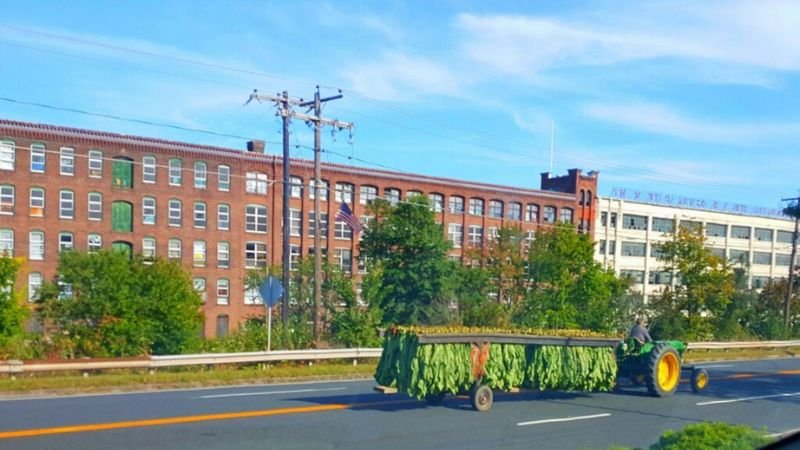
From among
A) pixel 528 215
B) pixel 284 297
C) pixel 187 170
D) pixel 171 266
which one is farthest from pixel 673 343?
pixel 528 215

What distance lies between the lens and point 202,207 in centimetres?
6612

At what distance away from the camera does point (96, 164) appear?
61.7 metres

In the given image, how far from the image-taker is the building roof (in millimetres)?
58562

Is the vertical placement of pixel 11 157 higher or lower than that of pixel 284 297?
higher

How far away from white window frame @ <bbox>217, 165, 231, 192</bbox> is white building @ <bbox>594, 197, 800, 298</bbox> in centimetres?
3612

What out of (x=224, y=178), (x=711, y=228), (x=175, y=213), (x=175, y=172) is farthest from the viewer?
(x=711, y=228)

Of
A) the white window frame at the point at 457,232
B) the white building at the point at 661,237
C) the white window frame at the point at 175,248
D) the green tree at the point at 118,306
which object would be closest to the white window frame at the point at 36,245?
the white window frame at the point at 175,248

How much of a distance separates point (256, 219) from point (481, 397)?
53753 mm

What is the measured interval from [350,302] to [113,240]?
3077 cm

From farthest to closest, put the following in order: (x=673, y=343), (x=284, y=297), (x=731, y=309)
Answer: (x=731, y=309)
(x=284, y=297)
(x=673, y=343)

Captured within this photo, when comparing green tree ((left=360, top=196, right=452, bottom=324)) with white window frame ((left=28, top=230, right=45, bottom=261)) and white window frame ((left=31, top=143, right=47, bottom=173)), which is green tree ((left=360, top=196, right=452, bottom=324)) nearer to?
white window frame ((left=31, top=143, right=47, bottom=173))

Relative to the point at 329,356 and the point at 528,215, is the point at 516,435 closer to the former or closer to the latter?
the point at 329,356

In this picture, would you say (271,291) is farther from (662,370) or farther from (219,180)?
(219,180)

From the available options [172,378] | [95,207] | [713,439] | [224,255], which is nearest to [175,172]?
[95,207]
